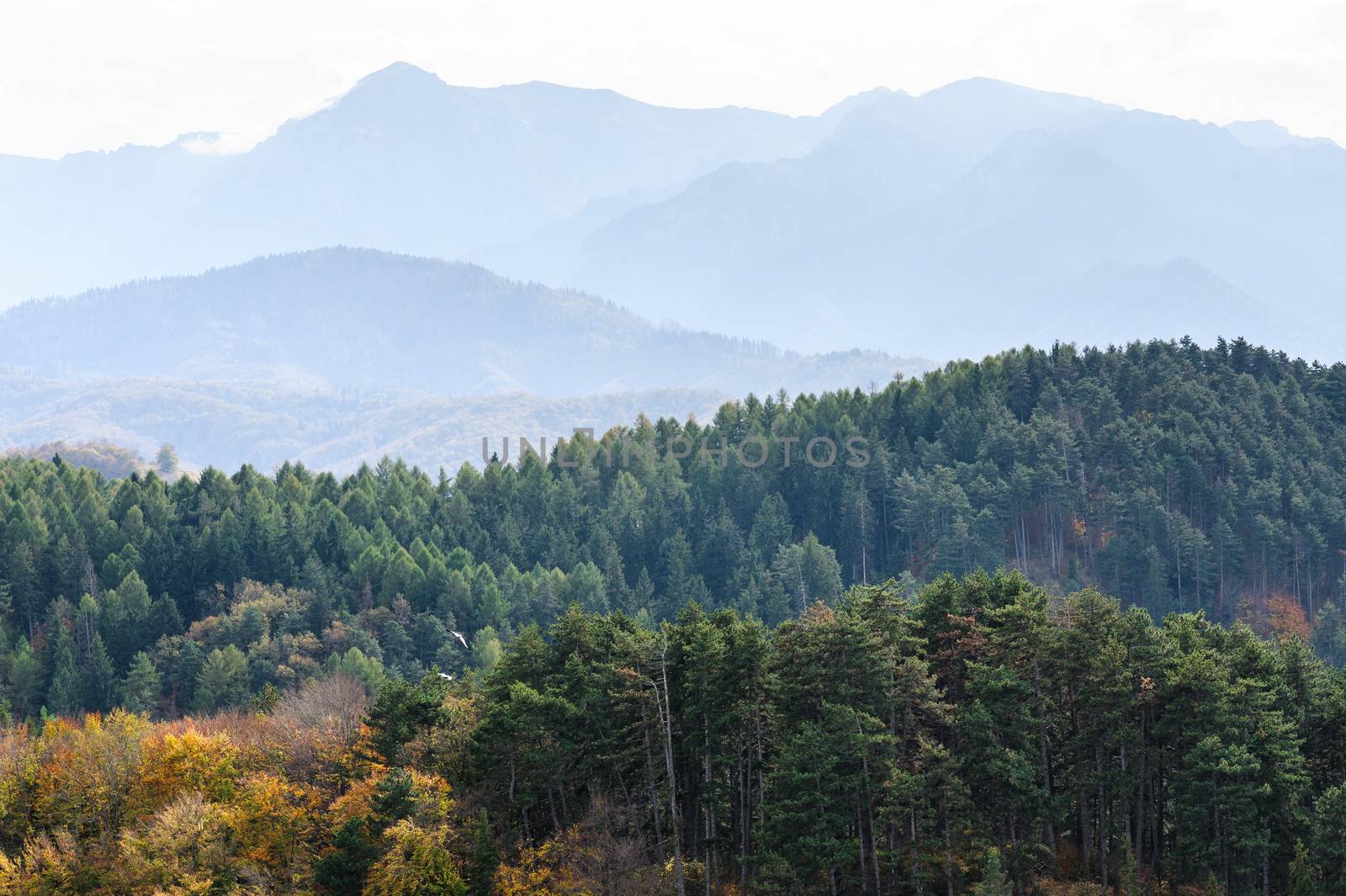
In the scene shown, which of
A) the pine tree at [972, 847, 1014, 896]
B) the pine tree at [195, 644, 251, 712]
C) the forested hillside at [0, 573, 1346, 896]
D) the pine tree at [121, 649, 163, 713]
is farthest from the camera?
the pine tree at [121, 649, 163, 713]

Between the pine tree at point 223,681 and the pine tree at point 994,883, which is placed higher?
the pine tree at point 223,681

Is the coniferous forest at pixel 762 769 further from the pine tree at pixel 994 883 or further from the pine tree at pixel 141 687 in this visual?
the pine tree at pixel 141 687

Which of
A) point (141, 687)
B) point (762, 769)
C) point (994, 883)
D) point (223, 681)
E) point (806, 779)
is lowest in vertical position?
point (994, 883)

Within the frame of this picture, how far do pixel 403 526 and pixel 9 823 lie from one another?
75.3 meters

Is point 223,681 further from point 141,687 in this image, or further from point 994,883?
point 994,883

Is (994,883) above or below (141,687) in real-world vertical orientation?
below

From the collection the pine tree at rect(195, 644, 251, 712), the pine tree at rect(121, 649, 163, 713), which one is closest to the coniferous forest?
the pine tree at rect(195, 644, 251, 712)

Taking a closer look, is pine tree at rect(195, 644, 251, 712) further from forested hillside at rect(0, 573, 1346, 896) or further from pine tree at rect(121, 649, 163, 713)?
forested hillside at rect(0, 573, 1346, 896)

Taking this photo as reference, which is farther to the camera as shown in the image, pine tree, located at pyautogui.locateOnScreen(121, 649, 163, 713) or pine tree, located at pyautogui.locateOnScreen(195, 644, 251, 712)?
pine tree, located at pyautogui.locateOnScreen(121, 649, 163, 713)

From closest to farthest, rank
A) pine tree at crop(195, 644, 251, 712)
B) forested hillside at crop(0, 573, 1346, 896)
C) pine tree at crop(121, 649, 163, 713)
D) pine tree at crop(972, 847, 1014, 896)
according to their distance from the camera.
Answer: pine tree at crop(972, 847, 1014, 896) < forested hillside at crop(0, 573, 1346, 896) < pine tree at crop(195, 644, 251, 712) < pine tree at crop(121, 649, 163, 713)

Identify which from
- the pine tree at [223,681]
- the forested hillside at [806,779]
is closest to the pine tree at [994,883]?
the forested hillside at [806,779]

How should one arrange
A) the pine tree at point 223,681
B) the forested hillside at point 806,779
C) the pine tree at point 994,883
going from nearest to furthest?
the pine tree at point 994,883, the forested hillside at point 806,779, the pine tree at point 223,681

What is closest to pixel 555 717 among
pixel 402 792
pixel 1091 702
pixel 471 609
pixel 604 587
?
pixel 402 792

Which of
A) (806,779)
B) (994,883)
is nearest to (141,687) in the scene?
(806,779)
